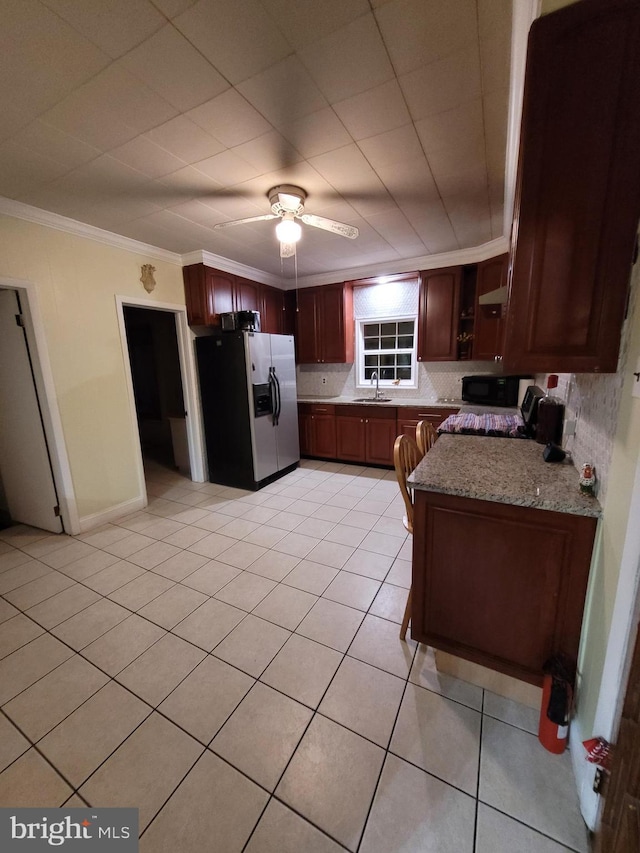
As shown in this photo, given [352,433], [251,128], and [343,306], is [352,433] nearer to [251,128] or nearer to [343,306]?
[343,306]

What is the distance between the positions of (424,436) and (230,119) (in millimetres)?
2025

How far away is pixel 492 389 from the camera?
11.4 feet

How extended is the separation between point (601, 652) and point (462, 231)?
3301 mm

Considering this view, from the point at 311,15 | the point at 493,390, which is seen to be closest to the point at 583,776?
the point at 311,15

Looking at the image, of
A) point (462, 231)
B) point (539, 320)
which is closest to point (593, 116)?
point (539, 320)

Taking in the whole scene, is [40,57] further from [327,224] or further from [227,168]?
[327,224]

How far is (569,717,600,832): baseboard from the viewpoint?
954 mm

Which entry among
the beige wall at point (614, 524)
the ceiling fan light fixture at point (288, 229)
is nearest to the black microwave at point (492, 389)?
the ceiling fan light fixture at point (288, 229)

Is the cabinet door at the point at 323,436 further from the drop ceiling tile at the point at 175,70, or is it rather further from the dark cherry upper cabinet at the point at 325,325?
the drop ceiling tile at the point at 175,70

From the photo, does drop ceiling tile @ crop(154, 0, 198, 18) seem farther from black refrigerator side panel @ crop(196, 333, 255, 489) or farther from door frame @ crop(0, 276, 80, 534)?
black refrigerator side panel @ crop(196, 333, 255, 489)

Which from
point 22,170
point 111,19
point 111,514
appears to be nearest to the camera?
point 111,19

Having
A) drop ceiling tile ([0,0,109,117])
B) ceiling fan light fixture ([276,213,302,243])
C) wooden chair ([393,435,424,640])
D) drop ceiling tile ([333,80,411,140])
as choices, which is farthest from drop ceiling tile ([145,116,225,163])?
wooden chair ([393,435,424,640])

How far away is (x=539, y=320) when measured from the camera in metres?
1.12

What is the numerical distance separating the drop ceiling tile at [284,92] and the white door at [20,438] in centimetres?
232
